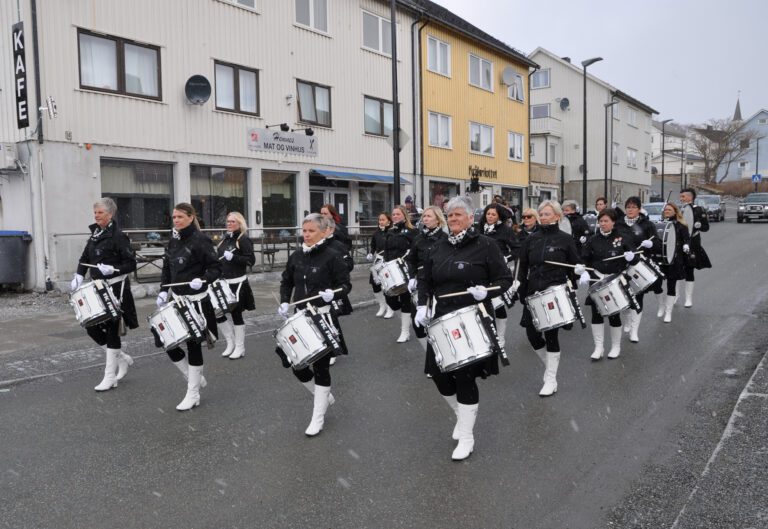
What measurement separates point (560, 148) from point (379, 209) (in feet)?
86.2

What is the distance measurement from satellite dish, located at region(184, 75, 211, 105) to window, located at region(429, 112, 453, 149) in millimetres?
11190

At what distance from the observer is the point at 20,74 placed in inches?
534

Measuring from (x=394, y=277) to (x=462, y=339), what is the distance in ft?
13.8

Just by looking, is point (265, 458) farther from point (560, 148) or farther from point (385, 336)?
point (560, 148)

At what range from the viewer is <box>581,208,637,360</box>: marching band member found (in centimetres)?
764

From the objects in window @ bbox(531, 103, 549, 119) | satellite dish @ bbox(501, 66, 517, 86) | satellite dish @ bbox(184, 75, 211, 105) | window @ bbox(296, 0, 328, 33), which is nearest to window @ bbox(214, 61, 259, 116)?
satellite dish @ bbox(184, 75, 211, 105)

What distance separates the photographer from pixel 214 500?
3992mm

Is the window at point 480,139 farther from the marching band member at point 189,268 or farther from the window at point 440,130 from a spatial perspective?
the marching band member at point 189,268

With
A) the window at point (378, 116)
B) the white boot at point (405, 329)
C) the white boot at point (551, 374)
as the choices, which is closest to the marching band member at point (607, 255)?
the white boot at point (551, 374)

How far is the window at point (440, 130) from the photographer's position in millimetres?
25766

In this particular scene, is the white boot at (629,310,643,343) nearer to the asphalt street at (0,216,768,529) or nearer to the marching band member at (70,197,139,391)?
the asphalt street at (0,216,768,529)

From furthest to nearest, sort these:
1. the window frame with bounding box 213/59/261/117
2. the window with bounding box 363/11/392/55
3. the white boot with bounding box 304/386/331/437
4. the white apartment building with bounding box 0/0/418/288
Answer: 1. the window with bounding box 363/11/392/55
2. the window frame with bounding box 213/59/261/117
3. the white apartment building with bounding box 0/0/418/288
4. the white boot with bounding box 304/386/331/437

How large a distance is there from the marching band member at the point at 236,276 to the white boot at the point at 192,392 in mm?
2014

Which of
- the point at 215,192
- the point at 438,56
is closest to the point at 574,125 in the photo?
the point at 438,56
